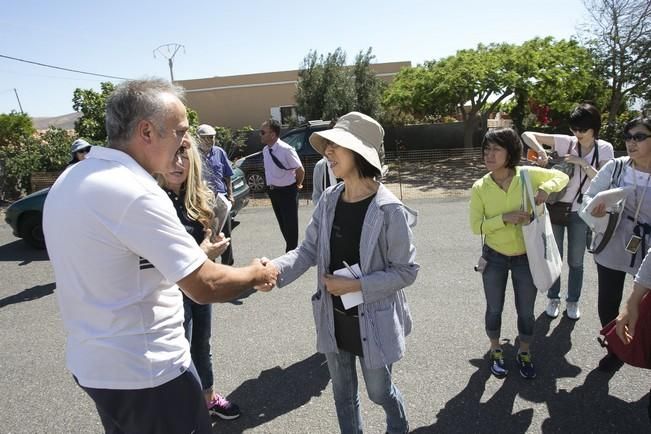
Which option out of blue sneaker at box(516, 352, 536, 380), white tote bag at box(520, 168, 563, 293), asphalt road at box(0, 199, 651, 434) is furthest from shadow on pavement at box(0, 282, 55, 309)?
white tote bag at box(520, 168, 563, 293)

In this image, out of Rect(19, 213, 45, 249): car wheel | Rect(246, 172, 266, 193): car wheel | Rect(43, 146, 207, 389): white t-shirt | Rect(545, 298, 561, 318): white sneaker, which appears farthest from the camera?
Rect(246, 172, 266, 193): car wheel

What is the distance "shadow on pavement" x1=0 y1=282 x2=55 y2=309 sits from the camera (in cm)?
554

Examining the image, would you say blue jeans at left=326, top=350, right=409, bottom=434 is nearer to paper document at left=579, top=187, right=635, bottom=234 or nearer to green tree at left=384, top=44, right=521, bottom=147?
paper document at left=579, top=187, right=635, bottom=234

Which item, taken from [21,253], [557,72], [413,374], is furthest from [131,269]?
[557,72]

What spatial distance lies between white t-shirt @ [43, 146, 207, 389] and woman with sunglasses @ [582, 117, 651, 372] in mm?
2741

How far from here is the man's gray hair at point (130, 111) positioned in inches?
64.4

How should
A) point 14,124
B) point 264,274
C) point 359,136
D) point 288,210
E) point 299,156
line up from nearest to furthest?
point 264,274 → point 359,136 → point 288,210 → point 299,156 → point 14,124

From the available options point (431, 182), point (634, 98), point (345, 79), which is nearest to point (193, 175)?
point (431, 182)

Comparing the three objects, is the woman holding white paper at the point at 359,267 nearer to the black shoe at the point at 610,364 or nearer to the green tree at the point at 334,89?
the black shoe at the point at 610,364

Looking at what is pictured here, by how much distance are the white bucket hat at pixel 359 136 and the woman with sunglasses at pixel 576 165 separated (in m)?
2.25

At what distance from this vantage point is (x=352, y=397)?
2.46m

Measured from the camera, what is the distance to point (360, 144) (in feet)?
7.55

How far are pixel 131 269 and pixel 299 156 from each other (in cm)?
1033

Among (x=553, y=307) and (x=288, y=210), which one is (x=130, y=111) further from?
(x=288, y=210)
